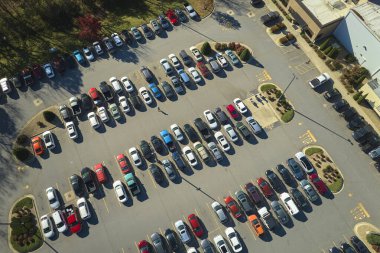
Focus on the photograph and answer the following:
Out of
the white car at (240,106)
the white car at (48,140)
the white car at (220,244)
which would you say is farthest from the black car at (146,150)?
the white car at (240,106)

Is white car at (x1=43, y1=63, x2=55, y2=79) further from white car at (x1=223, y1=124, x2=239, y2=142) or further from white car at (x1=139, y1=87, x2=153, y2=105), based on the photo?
white car at (x1=223, y1=124, x2=239, y2=142)

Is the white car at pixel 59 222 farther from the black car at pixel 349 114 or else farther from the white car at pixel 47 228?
the black car at pixel 349 114

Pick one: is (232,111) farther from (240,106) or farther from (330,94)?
(330,94)

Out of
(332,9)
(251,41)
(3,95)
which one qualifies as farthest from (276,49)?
(3,95)

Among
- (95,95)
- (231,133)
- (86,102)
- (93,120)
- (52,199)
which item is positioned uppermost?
(95,95)

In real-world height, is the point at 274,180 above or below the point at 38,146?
below

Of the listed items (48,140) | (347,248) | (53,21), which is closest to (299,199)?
(347,248)

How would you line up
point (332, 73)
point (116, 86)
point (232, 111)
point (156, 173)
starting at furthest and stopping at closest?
point (332, 73) → point (116, 86) → point (232, 111) → point (156, 173)
